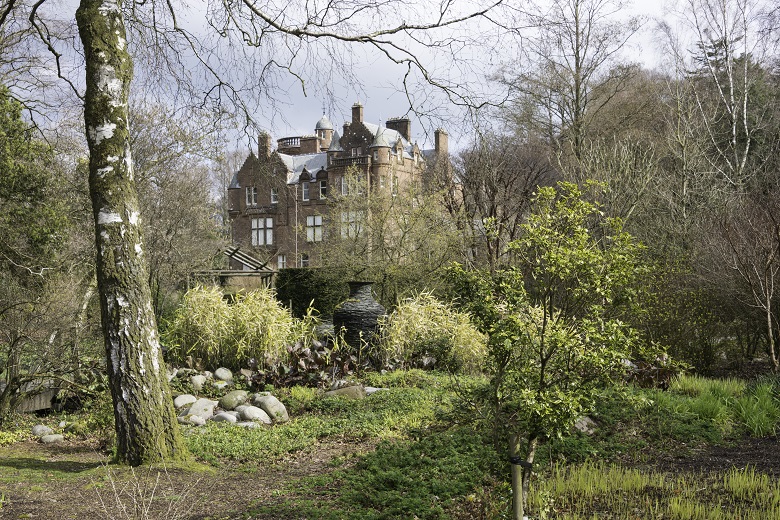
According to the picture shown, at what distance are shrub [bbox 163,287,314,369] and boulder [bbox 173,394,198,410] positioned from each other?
170 centimetres

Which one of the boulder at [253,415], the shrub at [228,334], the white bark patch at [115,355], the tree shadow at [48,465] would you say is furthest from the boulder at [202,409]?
the white bark patch at [115,355]

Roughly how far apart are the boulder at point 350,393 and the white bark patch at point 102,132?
441 cm

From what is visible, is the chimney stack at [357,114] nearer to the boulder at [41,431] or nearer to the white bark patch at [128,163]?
the boulder at [41,431]

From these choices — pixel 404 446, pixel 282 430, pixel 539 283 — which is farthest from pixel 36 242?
pixel 539 283

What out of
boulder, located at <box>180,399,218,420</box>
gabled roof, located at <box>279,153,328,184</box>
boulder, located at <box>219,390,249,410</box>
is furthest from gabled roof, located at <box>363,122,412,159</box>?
boulder, located at <box>180,399,218,420</box>

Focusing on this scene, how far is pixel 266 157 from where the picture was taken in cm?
805

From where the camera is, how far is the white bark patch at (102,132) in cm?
536

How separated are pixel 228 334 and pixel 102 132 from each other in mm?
5505

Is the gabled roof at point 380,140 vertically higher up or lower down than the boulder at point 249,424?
higher up

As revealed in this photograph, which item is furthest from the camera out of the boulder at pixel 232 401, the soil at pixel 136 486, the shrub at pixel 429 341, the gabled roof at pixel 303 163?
the gabled roof at pixel 303 163

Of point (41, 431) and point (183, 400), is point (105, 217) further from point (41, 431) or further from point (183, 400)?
point (183, 400)

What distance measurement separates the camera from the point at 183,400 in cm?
843

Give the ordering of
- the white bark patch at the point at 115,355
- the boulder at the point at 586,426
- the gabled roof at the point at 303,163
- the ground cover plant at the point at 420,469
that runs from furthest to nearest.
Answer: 1. the gabled roof at the point at 303,163
2. the boulder at the point at 586,426
3. the white bark patch at the point at 115,355
4. the ground cover plant at the point at 420,469

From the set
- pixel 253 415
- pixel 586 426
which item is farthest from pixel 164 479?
pixel 586 426
